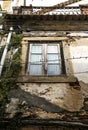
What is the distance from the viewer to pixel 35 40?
30.8ft

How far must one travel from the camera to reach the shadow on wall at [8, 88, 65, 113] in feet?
21.9

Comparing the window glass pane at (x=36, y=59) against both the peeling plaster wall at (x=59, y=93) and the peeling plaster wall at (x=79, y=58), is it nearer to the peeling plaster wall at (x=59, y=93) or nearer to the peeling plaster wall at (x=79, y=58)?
the peeling plaster wall at (x=79, y=58)

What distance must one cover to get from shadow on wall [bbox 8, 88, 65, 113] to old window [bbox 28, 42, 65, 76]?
109cm

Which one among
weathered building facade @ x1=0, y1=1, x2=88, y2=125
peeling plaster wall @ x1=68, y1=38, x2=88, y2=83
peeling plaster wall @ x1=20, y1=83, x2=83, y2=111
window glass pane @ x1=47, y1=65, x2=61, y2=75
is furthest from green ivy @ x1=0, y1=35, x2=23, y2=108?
peeling plaster wall @ x1=68, y1=38, x2=88, y2=83

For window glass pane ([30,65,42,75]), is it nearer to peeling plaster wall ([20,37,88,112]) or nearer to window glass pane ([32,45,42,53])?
peeling plaster wall ([20,37,88,112])

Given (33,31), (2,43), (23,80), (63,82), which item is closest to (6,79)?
(23,80)

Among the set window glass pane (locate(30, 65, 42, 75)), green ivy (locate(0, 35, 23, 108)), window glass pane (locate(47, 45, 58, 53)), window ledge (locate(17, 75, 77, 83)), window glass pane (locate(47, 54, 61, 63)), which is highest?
green ivy (locate(0, 35, 23, 108))

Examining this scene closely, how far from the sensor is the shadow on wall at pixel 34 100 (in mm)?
6664

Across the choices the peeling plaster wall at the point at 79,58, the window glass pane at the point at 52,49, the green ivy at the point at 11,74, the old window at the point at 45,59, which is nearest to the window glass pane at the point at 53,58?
the old window at the point at 45,59

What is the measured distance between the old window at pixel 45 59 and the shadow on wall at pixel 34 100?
109cm

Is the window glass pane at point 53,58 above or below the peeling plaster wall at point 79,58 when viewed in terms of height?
below

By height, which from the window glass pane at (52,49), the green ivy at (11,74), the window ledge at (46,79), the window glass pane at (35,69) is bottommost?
the window glass pane at (35,69)

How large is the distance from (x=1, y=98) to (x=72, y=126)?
74.4 inches

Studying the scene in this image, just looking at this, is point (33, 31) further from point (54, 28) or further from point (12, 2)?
point (12, 2)
